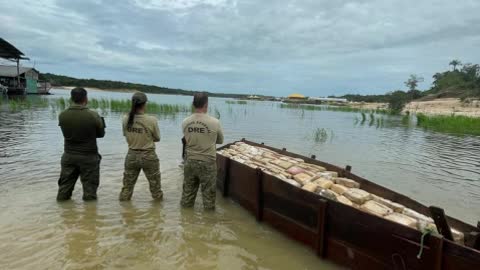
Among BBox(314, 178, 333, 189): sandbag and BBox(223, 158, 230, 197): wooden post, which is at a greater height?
BBox(314, 178, 333, 189): sandbag

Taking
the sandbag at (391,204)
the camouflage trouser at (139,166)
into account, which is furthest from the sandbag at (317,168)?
the camouflage trouser at (139,166)

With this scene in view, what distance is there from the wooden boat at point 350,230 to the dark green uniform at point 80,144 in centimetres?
260

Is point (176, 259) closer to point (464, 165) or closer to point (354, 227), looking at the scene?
point (354, 227)

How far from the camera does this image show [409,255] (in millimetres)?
3508

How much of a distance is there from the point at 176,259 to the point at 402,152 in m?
13.7

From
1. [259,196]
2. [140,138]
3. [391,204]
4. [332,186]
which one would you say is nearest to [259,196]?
[259,196]

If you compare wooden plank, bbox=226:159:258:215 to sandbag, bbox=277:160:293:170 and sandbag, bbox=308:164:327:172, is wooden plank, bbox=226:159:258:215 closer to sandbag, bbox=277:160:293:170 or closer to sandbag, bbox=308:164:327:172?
sandbag, bbox=277:160:293:170

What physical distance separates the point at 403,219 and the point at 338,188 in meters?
1.26

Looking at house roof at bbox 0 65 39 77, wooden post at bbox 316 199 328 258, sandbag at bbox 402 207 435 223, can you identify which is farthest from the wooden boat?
house roof at bbox 0 65 39 77

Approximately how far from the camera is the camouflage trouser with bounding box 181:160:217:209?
18.0 ft

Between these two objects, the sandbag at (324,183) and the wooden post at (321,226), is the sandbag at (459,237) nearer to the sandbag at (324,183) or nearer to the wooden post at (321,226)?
the wooden post at (321,226)

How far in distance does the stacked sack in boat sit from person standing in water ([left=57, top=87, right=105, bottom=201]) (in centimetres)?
297

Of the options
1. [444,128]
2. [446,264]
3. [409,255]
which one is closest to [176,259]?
[409,255]

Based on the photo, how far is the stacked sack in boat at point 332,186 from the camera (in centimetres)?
431
